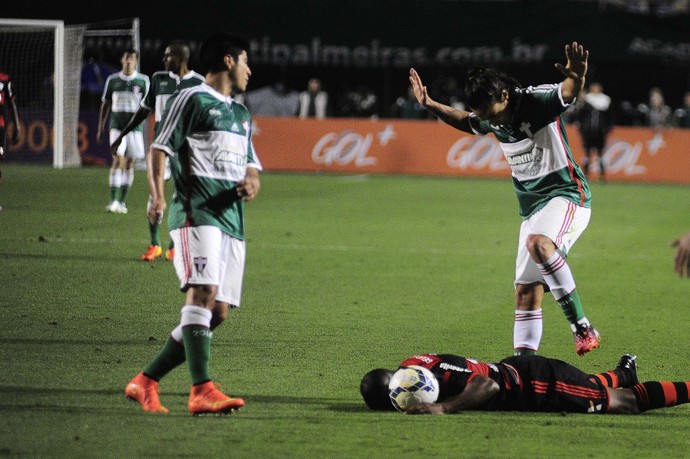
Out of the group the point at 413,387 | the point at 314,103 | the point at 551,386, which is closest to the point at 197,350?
the point at 413,387

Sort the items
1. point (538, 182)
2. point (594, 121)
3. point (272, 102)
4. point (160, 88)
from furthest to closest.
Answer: point (272, 102) → point (594, 121) → point (160, 88) → point (538, 182)

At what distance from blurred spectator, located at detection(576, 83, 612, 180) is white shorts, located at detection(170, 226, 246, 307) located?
21.0 meters

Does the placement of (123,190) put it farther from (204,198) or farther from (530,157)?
(204,198)

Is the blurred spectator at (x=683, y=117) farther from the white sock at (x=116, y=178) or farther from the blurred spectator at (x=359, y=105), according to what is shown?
the white sock at (x=116, y=178)

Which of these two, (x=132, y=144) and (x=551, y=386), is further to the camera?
(x=132, y=144)

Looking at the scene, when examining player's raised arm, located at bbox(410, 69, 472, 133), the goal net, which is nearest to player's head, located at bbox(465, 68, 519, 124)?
player's raised arm, located at bbox(410, 69, 472, 133)

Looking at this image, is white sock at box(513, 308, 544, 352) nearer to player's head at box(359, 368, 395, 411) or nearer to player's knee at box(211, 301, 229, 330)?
player's head at box(359, 368, 395, 411)

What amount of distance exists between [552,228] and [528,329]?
2.22ft

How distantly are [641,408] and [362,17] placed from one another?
976 inches

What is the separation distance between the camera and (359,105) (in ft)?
98.6

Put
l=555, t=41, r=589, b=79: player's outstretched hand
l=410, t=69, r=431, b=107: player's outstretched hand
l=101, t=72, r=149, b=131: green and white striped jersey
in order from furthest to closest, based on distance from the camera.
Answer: l=101, t=72, r=149, b=131: green and white striped jersey
l=410, t=69, r=431, b=107: player's outstretched hand
l=555, t=41, r=589, b=79: player's outstretched hand

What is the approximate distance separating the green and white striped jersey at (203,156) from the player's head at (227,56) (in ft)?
0.41

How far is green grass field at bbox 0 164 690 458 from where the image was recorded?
5551mm

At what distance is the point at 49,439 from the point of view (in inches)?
210
